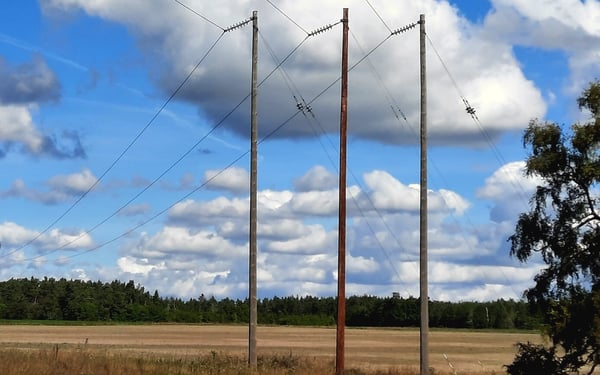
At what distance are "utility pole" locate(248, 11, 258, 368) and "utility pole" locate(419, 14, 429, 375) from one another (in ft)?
19.5

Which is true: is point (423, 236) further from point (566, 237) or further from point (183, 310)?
point (183, 310)

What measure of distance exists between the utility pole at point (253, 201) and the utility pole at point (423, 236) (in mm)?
5951

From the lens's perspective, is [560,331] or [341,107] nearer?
[560,331]

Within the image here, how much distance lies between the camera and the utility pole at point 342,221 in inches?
1178

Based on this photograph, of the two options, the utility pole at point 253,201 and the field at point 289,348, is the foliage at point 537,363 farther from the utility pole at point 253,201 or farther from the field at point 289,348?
the field at point 289,348

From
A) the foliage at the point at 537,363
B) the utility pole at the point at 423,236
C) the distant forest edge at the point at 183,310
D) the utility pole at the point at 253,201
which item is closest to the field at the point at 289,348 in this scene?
the utility pole at the point at 253,201

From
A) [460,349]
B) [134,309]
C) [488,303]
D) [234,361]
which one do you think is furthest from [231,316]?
[234,361]

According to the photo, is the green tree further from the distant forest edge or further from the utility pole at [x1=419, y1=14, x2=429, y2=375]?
the distant forest edge

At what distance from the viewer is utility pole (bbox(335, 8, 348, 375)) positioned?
1178 inches

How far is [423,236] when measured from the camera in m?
32.6

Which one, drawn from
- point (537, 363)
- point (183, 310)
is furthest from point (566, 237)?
point (183, 310)

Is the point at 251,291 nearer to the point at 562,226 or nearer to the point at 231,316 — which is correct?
the point at 562,226

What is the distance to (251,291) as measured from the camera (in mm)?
31562

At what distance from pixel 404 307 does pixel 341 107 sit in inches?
5308
